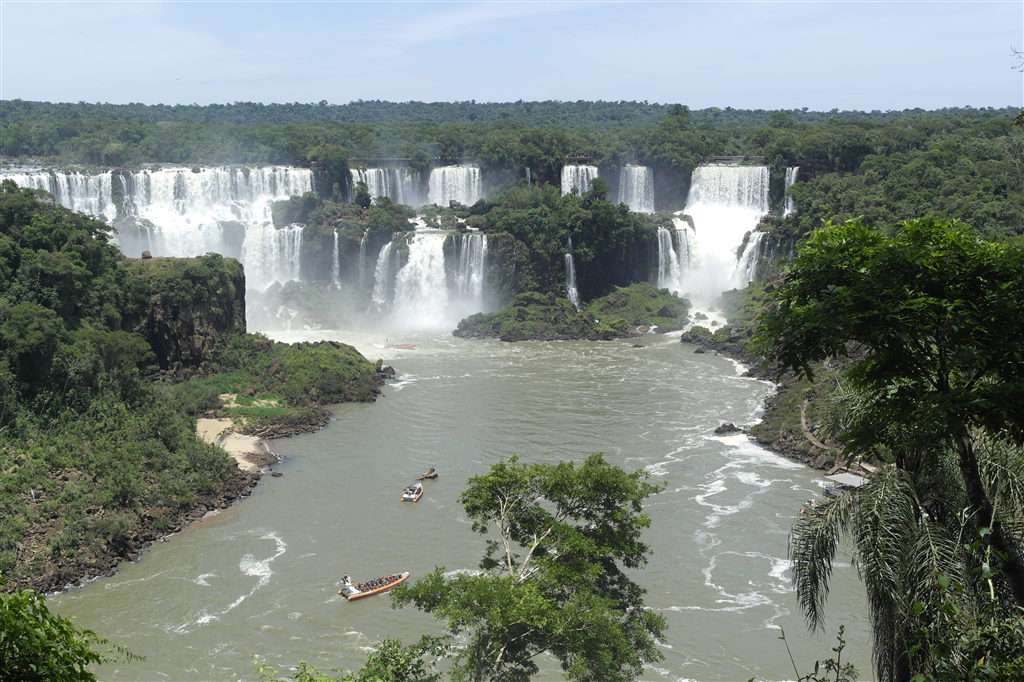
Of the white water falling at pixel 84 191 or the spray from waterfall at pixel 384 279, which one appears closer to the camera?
the white water falling at pixel 84 191

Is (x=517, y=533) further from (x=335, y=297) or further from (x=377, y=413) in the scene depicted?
(x=335, y=297)

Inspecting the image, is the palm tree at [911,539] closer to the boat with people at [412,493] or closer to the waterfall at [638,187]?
the boat with people at [412,493]

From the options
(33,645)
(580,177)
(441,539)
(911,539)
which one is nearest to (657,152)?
(580,177)

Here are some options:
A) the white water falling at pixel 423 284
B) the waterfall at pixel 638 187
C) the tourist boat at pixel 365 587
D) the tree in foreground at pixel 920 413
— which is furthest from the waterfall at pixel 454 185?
the tree in foreground at pixel 920 413

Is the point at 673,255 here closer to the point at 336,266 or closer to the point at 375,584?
the point at 336,266

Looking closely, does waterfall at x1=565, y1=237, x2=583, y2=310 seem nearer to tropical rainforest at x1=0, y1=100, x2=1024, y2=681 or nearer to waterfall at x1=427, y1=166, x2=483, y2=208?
tropical rainforest at x1=0, y1=100, x2=1024, y2=681

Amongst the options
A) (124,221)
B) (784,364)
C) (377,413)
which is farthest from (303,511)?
(124,221)

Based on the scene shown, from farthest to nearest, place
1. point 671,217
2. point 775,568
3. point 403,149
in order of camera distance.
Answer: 1. point 403,149
2. point 671,217
3. point 775,568

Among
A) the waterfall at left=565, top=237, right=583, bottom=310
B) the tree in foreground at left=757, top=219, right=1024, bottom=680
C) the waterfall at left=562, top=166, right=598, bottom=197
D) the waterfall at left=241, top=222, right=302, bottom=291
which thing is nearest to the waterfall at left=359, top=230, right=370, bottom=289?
the waterfall at left=241, top=222, right=302, bottom=291
